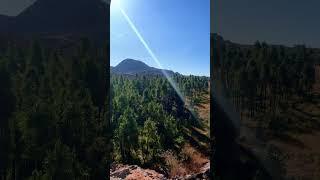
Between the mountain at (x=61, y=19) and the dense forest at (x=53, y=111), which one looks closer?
the dense forest at (x=53, y=111)

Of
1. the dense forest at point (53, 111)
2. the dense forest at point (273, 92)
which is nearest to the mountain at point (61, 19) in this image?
the dense forest at point (53, 111)

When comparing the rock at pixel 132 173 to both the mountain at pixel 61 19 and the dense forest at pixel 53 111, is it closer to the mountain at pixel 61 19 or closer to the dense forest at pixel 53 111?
the dense forest at pixel 53 111

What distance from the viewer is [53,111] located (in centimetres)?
1022

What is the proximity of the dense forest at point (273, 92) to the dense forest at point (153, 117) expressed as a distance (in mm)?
8203

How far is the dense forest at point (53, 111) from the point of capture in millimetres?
10070

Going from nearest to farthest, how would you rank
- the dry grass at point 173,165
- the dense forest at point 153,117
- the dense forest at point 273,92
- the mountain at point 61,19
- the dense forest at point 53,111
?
the dense forest at point 53,111
the mountain at point 61,19
the dense forest at point 273,92
the dry grass at point 173,165
the dense forest at point 153,117

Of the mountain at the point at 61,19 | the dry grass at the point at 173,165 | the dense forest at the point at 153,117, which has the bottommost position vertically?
the dry grass at the point at 173,165

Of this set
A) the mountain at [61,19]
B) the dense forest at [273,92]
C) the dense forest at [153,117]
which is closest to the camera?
the mountain at [61,19]

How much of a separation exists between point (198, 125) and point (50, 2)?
42.9 feet

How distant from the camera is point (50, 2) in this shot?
10.7 meters

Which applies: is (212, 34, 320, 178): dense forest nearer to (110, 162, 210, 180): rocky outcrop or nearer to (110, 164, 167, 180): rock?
(110, 162, 210, 180): rocky outcrop

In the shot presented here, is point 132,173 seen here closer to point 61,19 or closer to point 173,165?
point 173,165

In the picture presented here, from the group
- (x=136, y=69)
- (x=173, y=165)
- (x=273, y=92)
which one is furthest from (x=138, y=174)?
(x=136, y=69)

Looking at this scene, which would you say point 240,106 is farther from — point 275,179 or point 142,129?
point 142,129
